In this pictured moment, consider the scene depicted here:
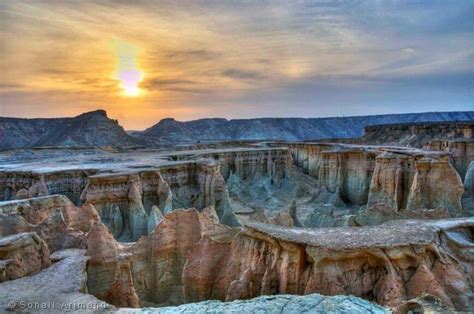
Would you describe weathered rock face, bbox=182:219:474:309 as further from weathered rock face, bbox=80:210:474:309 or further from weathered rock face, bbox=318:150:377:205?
weathered rock face, bbox=318:150:377:205

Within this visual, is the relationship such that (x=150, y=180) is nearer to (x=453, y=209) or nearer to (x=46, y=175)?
(x=46, y=175)

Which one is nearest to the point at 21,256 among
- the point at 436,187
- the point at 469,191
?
the point at 436,187

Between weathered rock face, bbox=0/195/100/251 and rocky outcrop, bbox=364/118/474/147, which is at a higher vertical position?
rocky outcrop, bbox=364/118/474/147

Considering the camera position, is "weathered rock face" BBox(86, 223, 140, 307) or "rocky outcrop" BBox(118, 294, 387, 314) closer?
"rocky outcrop" BBox(118, 294, 387, 314)

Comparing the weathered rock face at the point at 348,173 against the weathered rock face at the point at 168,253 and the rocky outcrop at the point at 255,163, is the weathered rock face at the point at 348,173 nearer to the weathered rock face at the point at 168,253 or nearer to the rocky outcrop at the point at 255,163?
the rocky outcrop at the point at 255,163

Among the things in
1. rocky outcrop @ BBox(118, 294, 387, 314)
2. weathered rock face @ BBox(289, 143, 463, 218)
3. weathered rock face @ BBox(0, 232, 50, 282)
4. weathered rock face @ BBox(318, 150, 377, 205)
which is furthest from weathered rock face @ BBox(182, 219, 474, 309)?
weathered rock face @ BBox(318, 150, 377, 205)

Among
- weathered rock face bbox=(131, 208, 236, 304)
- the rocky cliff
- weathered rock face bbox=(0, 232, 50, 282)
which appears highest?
the rocky cliff

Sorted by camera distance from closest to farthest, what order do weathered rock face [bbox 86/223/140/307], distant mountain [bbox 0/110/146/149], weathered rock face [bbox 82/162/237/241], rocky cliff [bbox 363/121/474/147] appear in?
weathered rock face [bbox 86/223/140/307] < weathered rock face [bbox 82/162/237/241] < rocky cliff [bbox 363/121/474/147] < distant mountain [bbox 0/110/146/149]
